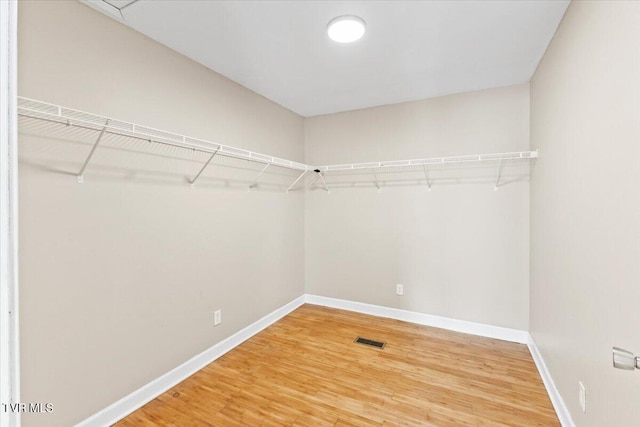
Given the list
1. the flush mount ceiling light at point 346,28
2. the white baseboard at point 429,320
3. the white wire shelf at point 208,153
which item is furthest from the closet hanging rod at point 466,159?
the white baseboard at point 429,320

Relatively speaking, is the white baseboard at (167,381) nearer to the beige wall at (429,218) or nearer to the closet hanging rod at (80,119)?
the beige wall at (429,218)

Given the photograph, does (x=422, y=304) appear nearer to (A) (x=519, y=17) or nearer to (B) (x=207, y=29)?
(A) (x=519, y=17)

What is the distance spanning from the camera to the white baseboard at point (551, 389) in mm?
1717

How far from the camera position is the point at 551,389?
1.99 metres

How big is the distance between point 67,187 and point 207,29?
1.29 metres

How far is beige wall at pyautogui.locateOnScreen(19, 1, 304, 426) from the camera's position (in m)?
1.49

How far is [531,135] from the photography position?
264 cm

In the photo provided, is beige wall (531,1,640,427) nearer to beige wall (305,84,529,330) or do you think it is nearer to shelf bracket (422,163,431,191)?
beige wall (305,84,529,330)

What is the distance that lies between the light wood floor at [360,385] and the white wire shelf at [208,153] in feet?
5.03

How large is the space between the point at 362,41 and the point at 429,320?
275 centimetres

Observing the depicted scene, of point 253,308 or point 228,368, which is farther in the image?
point 253,308

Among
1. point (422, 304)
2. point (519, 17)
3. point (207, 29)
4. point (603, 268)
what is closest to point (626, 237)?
point (603, 268)

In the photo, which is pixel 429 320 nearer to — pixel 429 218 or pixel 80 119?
pixel 429 218

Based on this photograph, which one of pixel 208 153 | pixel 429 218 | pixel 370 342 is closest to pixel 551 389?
pixel 370 342
